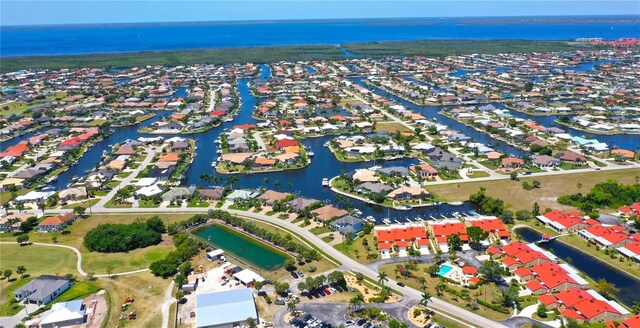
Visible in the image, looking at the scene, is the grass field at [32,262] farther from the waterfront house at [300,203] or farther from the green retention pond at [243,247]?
the waterfront house at [300,203]

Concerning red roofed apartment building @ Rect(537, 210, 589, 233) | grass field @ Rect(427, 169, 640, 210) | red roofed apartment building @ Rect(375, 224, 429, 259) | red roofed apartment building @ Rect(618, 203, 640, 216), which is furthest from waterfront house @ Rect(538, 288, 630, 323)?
red roofed apartment building @ Rect(618, 203, 640, 216)

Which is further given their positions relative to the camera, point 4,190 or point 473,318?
point 4,190

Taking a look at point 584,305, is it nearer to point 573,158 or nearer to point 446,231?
point 446,231

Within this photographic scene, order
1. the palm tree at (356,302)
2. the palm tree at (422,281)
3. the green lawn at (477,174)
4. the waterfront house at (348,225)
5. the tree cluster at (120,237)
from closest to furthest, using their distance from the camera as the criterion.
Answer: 1. the palm tree at (356,302)
2. the palm tree at (422,281)
3. the tree cluster at (120,237)
4. the waterfront house at (348,225)
5. the green lawn at (477,174)

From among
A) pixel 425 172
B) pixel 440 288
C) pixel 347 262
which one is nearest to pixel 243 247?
pixel 347 262

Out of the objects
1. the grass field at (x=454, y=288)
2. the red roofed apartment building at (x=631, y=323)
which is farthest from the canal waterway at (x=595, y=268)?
the grass field at (x=454, y=288)

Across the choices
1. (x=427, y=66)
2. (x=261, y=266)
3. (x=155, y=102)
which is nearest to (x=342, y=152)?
(x=261, y=266)

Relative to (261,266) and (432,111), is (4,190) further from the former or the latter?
(432,111)
